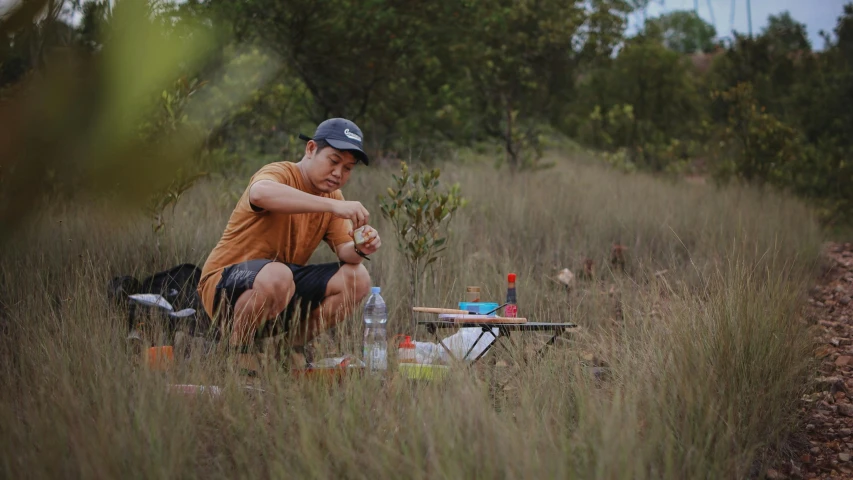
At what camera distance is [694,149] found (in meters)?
17.8

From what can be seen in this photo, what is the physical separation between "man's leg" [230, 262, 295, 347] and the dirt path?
254 cm

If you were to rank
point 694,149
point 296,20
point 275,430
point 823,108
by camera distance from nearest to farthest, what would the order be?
point 275,430
point 296,20
point 823,108
point 694,149

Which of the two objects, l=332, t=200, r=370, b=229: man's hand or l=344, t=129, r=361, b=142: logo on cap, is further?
l=344, t=129, r=361, b=142: logo on cap

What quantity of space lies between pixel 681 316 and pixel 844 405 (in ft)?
3.42

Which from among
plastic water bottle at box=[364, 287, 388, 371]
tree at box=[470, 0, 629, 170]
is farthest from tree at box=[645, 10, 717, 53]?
plastic water bottle at box=[364, 287, 388, 371]

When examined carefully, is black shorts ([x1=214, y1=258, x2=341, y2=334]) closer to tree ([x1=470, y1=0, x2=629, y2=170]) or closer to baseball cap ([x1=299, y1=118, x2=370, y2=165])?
baseball cap ([x1=299, y1=118, x2=370, y2=165])

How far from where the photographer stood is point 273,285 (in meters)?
4.54

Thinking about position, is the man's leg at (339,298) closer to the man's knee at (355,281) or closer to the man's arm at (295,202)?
the man's knee at (355,281)

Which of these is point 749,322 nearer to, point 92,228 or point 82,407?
point 82,407

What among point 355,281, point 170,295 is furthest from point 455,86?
point 355,281

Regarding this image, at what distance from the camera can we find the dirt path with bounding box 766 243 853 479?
3.68 metres

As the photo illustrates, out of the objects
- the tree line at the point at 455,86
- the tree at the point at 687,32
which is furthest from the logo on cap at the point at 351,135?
the tree at the point at 687,32

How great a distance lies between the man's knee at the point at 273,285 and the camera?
4527 millimetres

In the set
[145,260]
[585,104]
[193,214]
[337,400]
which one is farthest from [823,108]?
[337,400]
